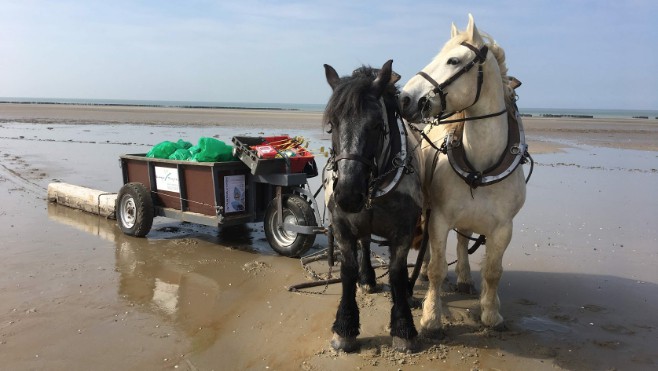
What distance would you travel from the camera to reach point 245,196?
264 inches

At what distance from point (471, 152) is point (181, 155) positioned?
442cm

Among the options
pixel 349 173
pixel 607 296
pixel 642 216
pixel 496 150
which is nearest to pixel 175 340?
pixel 349 173

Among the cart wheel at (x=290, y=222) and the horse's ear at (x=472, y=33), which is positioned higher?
the horse's ear at (x=472, y=33)

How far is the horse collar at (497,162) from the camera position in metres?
3.78

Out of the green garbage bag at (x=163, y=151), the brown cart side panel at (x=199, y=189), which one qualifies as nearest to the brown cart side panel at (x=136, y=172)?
the green garbage bag at (x=163, y=151)

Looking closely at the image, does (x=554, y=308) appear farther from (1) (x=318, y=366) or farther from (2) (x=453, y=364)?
(1) (x=318, y=366)

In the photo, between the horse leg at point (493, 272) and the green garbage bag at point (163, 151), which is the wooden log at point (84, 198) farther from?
the horse leg at point (493, 272)

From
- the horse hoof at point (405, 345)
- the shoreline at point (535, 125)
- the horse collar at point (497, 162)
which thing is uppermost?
the horse collar at point (497, 162)

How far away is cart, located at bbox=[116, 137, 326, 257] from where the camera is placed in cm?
615

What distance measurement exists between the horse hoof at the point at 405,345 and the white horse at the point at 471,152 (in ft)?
1.03

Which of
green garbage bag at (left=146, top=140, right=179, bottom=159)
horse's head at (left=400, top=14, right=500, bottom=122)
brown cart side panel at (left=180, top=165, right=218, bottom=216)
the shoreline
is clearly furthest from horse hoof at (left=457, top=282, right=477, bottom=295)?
the shoreline

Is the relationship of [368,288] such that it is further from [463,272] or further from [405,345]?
[405,345]

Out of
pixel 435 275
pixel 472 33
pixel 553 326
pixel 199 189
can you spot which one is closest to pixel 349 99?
pixel 472 33

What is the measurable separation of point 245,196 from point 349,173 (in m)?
3.89
